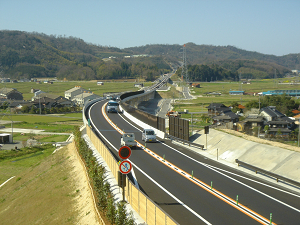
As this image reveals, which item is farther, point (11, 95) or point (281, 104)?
point (11, 95)

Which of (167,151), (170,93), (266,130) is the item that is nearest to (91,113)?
(167,151)

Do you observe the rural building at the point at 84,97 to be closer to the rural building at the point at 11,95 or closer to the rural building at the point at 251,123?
the rural building at the point at 11,95

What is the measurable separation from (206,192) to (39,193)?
16617 millimetres

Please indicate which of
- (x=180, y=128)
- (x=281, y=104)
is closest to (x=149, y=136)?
(x=180, y=128)

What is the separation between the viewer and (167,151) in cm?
3284

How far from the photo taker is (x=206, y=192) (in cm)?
2022

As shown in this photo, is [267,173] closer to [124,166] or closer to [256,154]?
[256,154]

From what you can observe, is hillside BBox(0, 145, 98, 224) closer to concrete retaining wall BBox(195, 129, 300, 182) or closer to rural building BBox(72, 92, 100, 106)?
concrete retaining wall BBox(195, 129, 300, 182)

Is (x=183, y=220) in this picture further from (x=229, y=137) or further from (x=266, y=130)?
(x=266, y=130)

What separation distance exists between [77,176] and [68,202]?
15.5 feet

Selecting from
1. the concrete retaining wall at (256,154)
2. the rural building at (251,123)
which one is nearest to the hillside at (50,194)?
the concrete retaining wall at (256,154)

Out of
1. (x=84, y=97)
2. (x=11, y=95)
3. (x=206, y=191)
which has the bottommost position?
(x=206, y=191)

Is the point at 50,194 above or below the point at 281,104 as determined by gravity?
below

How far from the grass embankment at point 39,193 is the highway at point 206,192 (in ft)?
19.5
